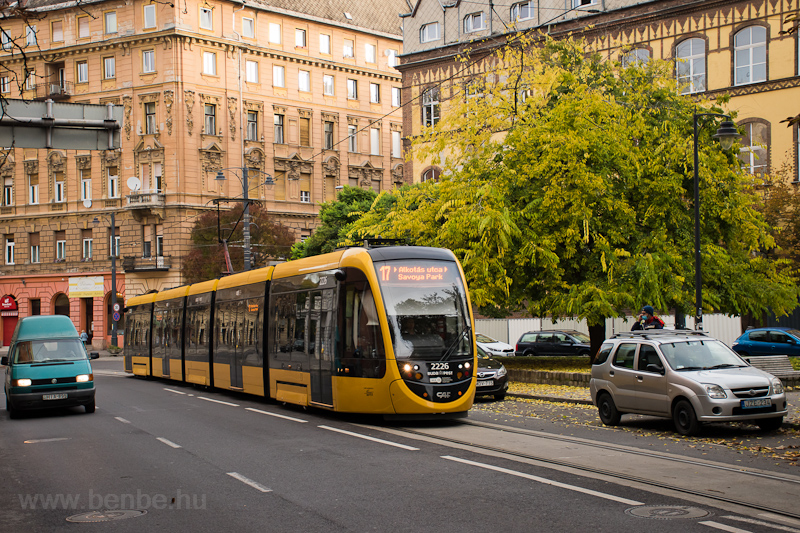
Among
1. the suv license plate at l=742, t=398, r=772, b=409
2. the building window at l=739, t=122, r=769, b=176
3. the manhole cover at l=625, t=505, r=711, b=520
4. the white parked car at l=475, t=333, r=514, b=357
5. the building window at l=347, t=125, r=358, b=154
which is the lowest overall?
the white parked car at l=475, t=333, r=514, b=357

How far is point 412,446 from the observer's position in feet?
42.2

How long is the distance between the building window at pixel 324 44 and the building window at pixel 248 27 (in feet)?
19.8

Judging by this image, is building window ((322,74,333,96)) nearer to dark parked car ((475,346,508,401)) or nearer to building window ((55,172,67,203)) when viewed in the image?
building window ((55,172,67,203))

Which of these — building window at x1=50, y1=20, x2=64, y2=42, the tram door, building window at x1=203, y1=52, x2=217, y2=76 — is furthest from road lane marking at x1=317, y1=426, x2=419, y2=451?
building window at x1=50, y1=20, x2=64, y2=42

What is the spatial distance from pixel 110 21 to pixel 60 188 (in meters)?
12.6

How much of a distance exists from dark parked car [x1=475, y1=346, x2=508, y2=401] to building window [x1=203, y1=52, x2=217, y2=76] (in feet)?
151

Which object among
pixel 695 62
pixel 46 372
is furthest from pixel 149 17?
pixel 46 372

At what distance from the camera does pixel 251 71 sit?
64062 millimetres

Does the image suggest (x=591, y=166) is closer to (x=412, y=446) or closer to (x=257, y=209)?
(x=412, y=446)

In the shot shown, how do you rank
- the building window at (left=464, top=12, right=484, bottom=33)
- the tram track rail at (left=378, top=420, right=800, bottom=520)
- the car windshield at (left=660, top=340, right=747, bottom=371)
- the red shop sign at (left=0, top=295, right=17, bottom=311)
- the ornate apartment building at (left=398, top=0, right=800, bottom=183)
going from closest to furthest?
the tram track rail at (left=378, top=420, right=800, bottom=520) → the car windshield at (left=660, top=340, right=747, bottom=371) → the ornate apartment building at (left=398, top=0, right=800, bottom=183) → the building window at (left=464, top=12, right=484, bottom=33) → the red shop sign at (left=0, top=295, right=17, bottom=311)

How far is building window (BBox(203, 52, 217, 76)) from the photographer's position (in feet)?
202

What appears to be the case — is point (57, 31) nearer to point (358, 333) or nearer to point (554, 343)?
point (554, 343)

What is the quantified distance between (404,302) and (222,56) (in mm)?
50698

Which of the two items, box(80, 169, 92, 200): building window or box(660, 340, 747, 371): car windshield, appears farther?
box(80, 169, 92, 200): building window
